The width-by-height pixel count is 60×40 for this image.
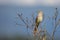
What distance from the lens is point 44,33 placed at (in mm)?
2135

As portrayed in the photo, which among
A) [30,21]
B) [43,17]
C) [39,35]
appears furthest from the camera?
[43,17]

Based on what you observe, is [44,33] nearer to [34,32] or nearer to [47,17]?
[34,32]

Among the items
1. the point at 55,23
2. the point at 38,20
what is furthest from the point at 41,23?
the point at 55,23

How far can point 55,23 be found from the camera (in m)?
2.16

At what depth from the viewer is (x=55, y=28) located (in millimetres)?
2105

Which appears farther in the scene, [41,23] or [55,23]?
[41,23]

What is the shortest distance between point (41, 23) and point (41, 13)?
0.33 ft

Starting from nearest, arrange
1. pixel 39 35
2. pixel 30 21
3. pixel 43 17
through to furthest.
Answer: pixel 39 35
pixel 30 21
pixel 43 17

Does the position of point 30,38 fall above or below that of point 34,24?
below

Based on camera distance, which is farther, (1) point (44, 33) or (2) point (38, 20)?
(2) point (38, 20)

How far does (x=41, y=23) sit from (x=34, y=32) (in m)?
0.25

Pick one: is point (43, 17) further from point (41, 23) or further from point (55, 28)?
point (55, 28)

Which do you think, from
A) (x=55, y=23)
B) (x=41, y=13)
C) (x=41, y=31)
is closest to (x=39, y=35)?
(x=41, y=31)

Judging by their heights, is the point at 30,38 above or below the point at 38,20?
below
